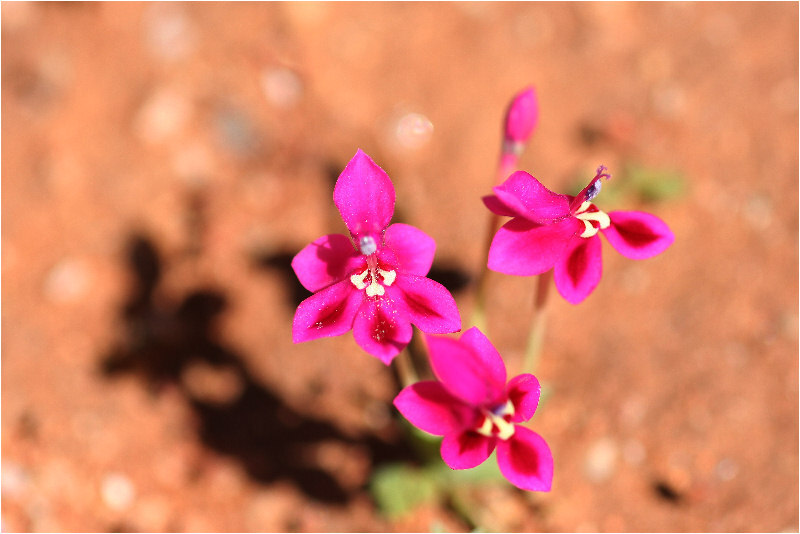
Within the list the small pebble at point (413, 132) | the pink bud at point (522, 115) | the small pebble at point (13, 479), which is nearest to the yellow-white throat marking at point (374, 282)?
the pink bud at point (522, 115)

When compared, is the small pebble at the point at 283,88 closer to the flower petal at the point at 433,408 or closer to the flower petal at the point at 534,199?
the flower petal at the point at 534,199

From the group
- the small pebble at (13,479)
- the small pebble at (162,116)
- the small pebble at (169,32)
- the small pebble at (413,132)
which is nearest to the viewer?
the small pebble at (13,479)

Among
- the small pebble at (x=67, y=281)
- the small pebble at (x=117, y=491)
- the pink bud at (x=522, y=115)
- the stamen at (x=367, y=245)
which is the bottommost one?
the small pebble at (x=117, y=491)

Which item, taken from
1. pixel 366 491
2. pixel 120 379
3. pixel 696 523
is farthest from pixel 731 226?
pixel 120 379

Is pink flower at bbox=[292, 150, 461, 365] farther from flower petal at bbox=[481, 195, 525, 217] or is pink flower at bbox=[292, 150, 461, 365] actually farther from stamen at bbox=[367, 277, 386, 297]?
flower petal at bbox=[481, 195, 525, 217]

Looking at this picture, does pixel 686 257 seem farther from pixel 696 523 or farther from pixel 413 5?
pixel 413 5

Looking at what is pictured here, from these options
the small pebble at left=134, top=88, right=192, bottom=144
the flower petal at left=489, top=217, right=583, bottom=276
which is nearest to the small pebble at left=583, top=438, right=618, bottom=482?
the flower petal at left=489, top=217, right=583, bottom=276
